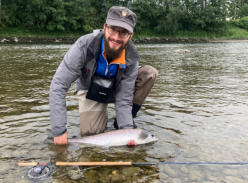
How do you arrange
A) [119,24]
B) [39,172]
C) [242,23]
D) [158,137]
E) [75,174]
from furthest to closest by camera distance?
[242,23] → [158,137] → [119,24] → [75,174] → [39,172]

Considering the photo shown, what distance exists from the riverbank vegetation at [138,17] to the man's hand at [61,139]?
42.2 meters

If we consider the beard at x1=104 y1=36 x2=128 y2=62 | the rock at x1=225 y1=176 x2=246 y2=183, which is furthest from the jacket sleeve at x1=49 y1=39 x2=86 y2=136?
the rock at x1=225 y1=176 x2=246 y2=183

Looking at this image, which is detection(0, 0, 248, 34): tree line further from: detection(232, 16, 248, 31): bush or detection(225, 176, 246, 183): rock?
detection(225, 176, 246, 183): rock

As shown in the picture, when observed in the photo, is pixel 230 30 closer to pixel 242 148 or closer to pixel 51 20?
pixel 51 20

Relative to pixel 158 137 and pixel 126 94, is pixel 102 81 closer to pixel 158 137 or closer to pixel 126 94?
pixel 126 94

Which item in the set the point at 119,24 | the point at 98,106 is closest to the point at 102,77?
the point at 98,106

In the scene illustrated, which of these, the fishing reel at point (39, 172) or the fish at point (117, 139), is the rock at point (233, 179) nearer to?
the fish at point (117, 139)

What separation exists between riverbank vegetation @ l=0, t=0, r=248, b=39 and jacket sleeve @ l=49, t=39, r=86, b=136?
138 ft

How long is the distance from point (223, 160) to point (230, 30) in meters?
68.9

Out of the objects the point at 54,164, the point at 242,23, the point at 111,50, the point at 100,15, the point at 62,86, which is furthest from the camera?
the point at 242,23

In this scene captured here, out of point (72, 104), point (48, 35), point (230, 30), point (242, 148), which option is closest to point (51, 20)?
point (48, 35)

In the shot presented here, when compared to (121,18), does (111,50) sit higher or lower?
lower

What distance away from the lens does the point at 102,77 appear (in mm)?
3977

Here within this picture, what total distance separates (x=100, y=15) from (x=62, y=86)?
194 ft
